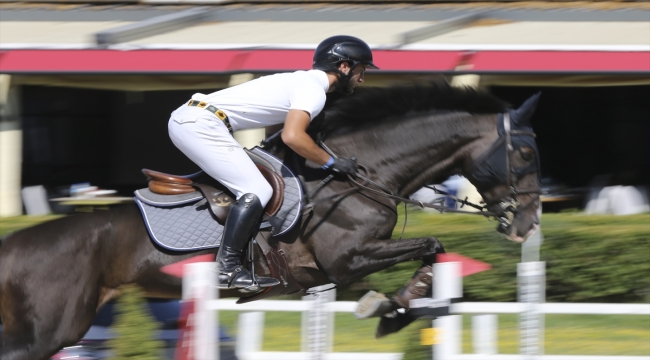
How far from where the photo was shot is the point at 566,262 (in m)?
8.36

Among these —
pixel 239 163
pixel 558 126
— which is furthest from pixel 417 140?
pixel 558 126

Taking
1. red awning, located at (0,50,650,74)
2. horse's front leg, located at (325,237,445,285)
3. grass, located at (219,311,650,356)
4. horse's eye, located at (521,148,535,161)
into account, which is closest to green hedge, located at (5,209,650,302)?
grass, located at (219,311,650,356)

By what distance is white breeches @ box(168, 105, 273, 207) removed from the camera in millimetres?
5059

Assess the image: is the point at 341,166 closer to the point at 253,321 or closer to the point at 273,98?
the point at 273,98

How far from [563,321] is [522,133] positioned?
132 inches

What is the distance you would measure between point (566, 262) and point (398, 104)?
3481mm

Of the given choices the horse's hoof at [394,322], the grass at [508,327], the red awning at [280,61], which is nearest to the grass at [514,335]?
the grass at [508,327]

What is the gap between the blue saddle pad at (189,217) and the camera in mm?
5070

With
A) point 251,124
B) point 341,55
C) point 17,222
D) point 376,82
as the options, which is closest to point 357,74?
point 341,55

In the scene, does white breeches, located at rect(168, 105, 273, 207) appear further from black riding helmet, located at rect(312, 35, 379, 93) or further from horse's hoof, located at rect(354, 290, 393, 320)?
horse's hoof, located at rect(354, 290, 393, 320)

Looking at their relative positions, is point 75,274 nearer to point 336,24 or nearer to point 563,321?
point 563,321

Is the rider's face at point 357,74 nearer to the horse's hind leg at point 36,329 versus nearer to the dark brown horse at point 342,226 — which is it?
the dark brown horse at point 342,226

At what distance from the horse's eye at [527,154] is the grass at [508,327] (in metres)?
1.95

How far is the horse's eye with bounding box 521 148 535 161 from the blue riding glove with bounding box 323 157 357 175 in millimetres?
979
